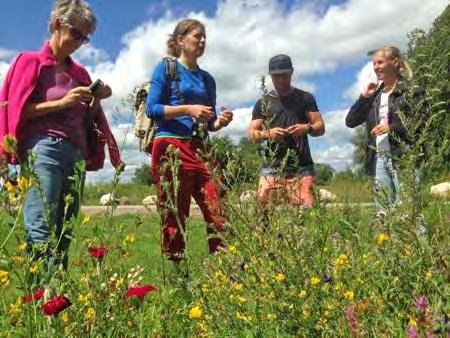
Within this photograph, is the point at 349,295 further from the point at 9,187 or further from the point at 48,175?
the point at 48,175

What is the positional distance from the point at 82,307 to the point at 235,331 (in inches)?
19.7

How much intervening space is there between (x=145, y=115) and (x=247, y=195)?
1.91m

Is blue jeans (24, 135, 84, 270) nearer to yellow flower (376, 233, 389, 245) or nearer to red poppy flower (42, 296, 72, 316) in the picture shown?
red poppy flower (42, 296, 72, 316)

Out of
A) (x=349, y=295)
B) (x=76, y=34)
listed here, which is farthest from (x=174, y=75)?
(x=349, y=295)

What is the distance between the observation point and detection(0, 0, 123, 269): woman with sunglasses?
3189mm

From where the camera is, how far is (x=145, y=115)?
13.8 ft

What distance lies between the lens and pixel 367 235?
264cm

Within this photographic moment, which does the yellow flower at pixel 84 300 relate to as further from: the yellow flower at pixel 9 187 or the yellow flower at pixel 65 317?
the yellow flower at pixel 9 187

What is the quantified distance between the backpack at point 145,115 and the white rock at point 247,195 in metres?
1.61

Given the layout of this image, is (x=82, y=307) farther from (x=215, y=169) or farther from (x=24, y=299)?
(x=215, y=169)

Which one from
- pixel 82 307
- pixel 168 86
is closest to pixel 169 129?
pixel 168 86

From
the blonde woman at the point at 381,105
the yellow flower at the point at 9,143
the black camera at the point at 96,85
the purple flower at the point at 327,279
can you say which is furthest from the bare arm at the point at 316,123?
the yellow flower at the point at 9,143

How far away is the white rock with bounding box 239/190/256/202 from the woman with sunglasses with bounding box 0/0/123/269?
3.07 ft

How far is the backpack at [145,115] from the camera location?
394 centimetres
